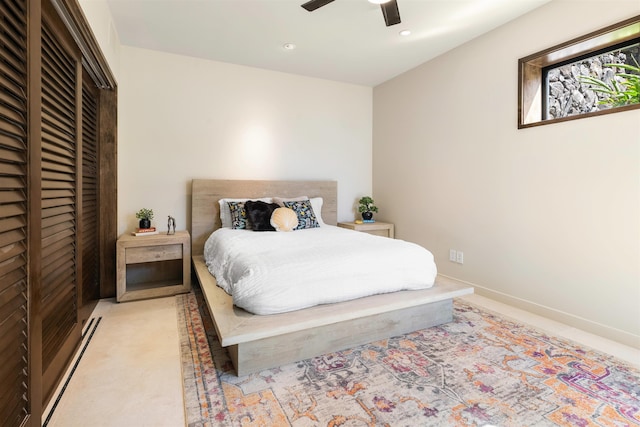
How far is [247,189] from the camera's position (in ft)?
12.6

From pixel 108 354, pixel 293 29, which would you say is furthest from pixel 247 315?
pixel 293 29

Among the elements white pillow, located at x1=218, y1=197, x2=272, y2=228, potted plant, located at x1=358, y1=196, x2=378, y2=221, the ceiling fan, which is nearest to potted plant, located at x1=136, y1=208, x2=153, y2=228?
white pillow, located at x1=218, y1=197, x2=272, y2=228

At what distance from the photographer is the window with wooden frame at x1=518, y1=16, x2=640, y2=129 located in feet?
7.55

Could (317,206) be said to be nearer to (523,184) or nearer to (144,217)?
(144,217)

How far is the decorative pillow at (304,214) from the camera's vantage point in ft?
11.6

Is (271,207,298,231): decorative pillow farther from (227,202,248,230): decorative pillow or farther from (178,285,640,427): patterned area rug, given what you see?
(178,285,640,427): patterned area rug

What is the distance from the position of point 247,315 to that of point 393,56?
321cm

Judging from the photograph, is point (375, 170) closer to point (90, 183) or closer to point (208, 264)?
point (208, 264)

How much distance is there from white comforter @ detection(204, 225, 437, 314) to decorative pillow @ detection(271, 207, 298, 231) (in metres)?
0.45

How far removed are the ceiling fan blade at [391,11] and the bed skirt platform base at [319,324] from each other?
2.04 m

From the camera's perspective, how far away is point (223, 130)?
3.80 m

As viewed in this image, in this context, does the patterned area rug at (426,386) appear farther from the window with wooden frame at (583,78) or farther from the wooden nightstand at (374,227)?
the wooden nightstand at (374,227)

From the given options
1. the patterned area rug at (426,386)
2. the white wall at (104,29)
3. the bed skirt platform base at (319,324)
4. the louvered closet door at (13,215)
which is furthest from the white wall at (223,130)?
the louvered closet door at (13,215)

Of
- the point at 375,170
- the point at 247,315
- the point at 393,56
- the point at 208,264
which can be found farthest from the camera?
the point at 375,170
